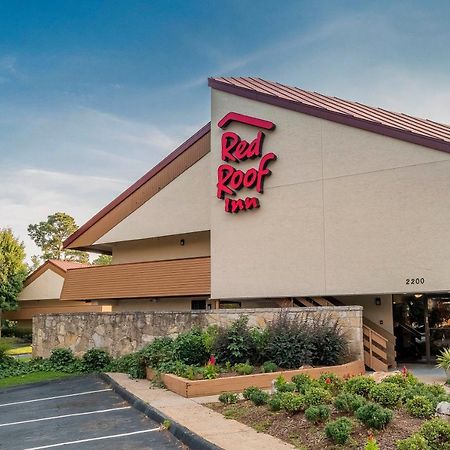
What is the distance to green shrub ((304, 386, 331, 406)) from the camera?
816 centimetres

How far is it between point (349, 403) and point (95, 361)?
38.2 ft

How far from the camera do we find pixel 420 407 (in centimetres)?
769

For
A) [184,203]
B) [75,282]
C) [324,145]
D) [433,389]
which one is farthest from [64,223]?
[433,389]

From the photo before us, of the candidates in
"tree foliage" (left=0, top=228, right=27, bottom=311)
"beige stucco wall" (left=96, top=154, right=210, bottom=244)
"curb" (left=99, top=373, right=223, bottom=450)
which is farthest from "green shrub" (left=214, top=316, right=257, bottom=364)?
"tree foliage" (left=0, top=228, right=27, bottom=311)

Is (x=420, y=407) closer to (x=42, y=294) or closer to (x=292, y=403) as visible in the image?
(x=292, y=403)

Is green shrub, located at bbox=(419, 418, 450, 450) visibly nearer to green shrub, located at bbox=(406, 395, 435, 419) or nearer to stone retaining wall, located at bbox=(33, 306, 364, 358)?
green shrub, located at bbox=(406, 395, 435, 419)

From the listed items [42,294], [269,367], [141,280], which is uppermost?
[141,280]

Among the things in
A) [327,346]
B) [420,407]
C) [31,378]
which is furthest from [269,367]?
[31,378]

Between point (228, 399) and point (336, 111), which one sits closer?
point (228, 399)

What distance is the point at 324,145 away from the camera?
17984 mm

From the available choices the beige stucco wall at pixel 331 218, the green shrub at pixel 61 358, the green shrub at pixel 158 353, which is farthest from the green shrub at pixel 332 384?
the green shrub at pixel 61 358

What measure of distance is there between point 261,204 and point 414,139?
19.1 ft

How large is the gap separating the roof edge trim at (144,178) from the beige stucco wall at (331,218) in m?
1.80

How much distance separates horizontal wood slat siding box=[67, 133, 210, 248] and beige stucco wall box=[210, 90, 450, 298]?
2045 millimetres
